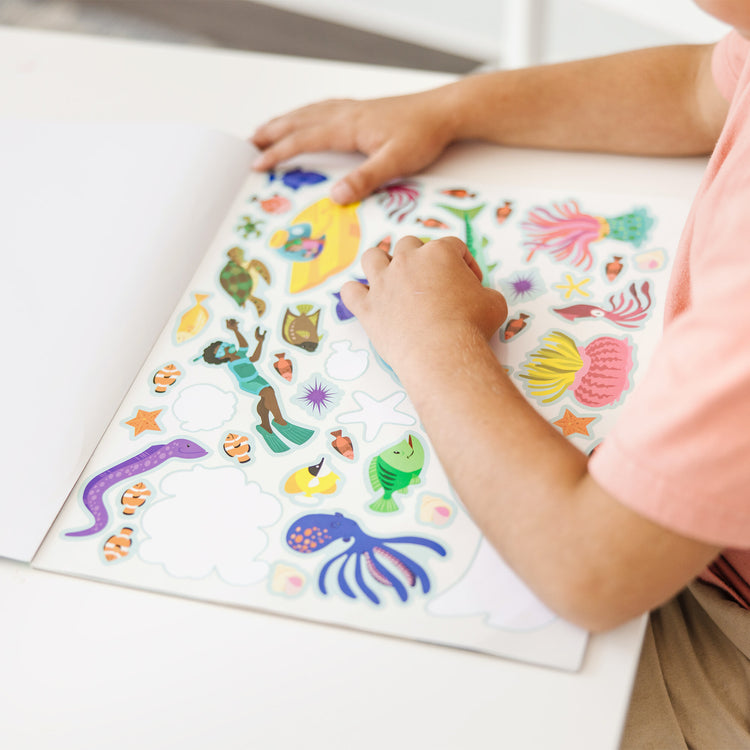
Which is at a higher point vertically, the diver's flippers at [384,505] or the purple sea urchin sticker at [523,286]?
the purple sea urchin sticker at [523,286]

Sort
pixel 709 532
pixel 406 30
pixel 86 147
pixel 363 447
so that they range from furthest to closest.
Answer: pixel 406 30 → pixel 86 147 → pixel 363 447 → pixel 709 532

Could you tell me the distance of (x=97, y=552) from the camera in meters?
0.50

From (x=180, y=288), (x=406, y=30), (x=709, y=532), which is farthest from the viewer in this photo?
(x=406, y=30)

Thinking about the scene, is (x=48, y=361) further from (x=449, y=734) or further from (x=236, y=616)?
(x=449, y=734)

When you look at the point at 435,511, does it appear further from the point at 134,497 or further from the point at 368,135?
the point at 368,135

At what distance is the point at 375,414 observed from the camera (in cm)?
55

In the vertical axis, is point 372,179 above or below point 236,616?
above

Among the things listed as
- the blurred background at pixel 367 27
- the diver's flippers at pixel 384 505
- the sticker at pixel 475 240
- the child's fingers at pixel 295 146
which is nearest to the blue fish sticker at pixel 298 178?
the child's fingers at pixel 295 146

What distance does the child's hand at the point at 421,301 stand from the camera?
0.56 metres

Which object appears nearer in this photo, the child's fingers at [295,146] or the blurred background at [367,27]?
the child's fingers at [295,146]

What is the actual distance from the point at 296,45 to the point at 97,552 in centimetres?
173

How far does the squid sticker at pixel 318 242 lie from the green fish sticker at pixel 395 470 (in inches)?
6.8

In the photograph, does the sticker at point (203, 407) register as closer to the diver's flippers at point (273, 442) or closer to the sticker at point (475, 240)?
the diver's flippers at point (273, 442)

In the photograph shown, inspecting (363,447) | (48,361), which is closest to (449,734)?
(363,447)
